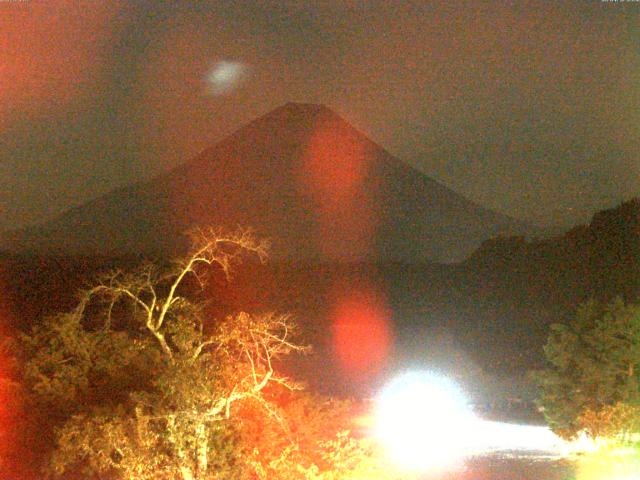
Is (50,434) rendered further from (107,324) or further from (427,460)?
(427,460)

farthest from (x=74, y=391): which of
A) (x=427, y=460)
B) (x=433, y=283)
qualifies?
(x=433, y=283)

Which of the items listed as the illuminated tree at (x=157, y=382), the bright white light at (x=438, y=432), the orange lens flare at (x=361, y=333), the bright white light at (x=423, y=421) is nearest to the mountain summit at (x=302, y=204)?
the orange lens flare at (x=361, y=333)

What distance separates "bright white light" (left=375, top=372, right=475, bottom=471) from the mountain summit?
84.4 ft

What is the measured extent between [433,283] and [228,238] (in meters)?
30.9

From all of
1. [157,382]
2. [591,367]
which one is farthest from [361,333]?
[157,382]

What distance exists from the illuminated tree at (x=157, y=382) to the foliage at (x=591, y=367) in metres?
6.81

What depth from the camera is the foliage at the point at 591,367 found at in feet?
50.3

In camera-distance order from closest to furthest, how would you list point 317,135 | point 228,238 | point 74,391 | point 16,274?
point 228,238 → point 74,391 → point 16,274 → point 317,135

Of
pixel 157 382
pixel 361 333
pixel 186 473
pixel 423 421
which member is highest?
pixel 361 333

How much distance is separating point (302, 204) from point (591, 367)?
83580mm

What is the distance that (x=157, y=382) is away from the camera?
9.69 meters

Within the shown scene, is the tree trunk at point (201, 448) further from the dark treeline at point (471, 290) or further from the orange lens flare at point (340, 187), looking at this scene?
the orange lens flare at point (340, 187)

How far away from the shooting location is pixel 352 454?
10633mm

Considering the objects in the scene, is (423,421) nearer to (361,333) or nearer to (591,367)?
(591,367)
